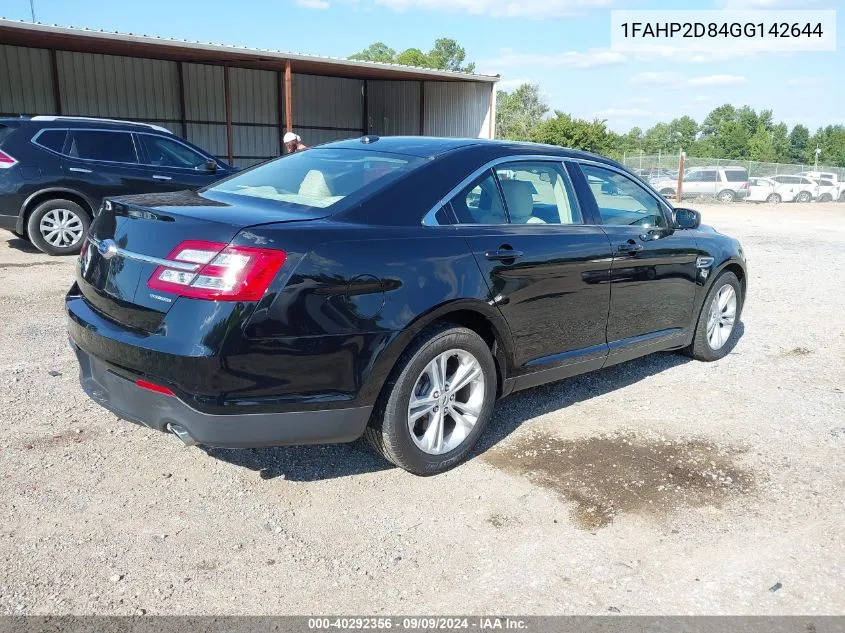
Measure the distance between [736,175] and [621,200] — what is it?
28310 mm

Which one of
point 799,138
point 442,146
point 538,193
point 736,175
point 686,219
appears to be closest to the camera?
point 442,146

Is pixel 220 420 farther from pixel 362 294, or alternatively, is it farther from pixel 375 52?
pixel 375 52

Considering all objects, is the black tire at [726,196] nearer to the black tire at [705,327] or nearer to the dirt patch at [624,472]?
the black tire at [705,327]

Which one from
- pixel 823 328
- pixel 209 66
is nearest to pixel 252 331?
pixel 823 328

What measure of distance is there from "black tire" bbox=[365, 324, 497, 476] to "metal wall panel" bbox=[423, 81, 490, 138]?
723 inches

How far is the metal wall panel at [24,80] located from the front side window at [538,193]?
753 inches

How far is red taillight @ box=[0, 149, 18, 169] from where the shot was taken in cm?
877

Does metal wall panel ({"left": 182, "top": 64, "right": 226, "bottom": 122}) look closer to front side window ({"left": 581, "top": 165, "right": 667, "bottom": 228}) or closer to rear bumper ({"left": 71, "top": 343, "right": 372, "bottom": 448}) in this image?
front side window ({"left": 581, "top": 165, "right": 667, "bottom": 228})

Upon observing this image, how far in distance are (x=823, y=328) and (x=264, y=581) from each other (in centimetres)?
622

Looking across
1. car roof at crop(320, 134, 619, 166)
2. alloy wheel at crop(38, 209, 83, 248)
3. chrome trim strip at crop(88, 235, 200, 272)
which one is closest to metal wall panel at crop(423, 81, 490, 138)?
alloy wheel at crop(38, 209, 83, 248)

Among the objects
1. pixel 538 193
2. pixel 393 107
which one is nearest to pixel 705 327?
Answer: pixel 538 193

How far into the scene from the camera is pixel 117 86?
20.7 metres

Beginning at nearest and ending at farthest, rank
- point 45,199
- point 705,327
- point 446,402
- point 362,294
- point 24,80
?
point 362,294 → point 446,402 → point 705,327 → point 45,199 → point 24,80

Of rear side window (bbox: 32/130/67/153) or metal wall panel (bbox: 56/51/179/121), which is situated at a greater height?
metal wall panel (bbox: 56/51/179/121)
